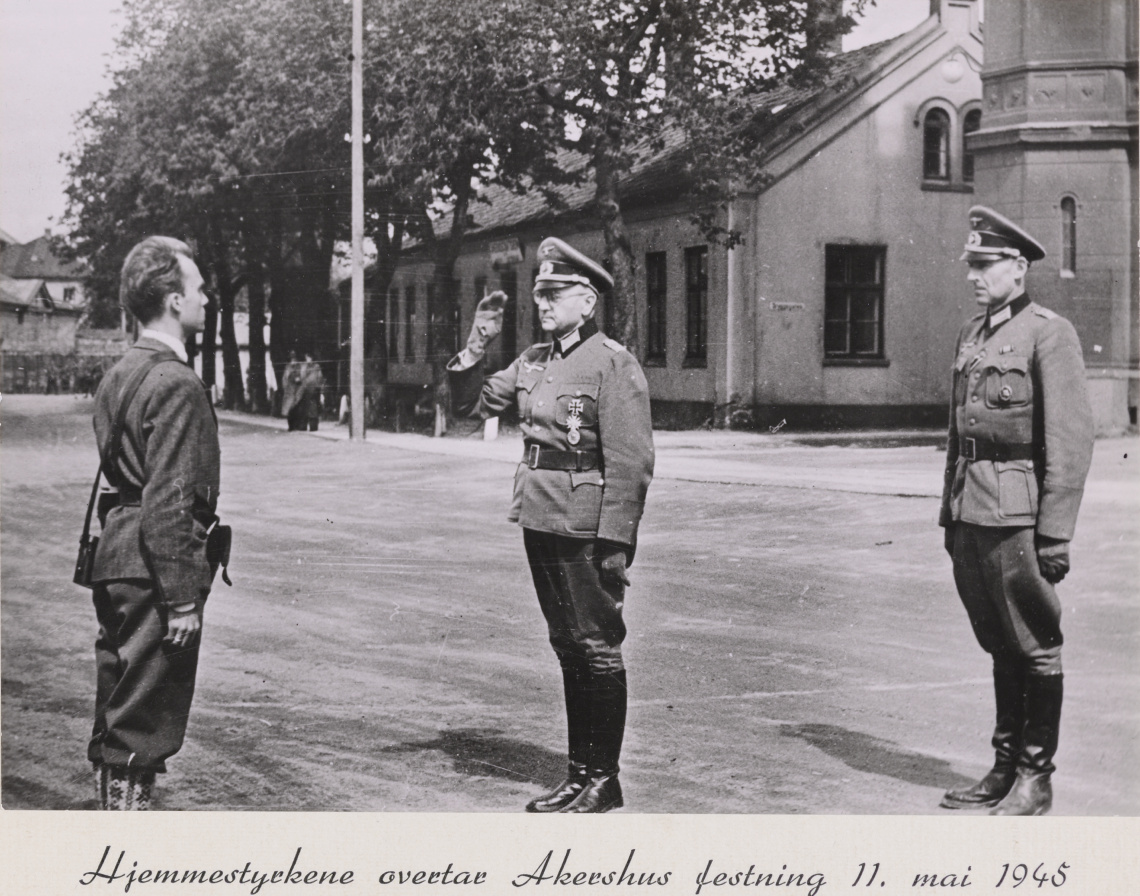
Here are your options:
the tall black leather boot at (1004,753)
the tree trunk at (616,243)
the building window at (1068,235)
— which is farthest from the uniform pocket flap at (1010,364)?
the tree trunk at (616,243)

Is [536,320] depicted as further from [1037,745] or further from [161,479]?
[161,479]

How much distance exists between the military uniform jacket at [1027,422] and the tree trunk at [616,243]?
9172 mm

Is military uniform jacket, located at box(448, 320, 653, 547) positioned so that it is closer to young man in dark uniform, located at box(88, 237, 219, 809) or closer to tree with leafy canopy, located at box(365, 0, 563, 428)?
young man in dark uniform, located at box(88, 237, 219, 809)

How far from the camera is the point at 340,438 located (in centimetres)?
1521

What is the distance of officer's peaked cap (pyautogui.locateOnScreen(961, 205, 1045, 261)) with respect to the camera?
4.67 m

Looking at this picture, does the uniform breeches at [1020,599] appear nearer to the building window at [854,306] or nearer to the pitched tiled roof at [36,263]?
the pitched tiled roof at [36,263]

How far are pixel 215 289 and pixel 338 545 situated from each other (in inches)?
86.2

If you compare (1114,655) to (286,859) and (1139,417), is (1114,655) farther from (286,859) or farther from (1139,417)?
(1139,417)

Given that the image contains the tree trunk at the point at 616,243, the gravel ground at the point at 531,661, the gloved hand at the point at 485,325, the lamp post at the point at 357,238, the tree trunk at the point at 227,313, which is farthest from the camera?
the tree trunk at the point at 616,243

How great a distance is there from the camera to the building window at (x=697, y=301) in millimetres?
19656

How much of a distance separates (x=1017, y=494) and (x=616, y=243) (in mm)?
11872

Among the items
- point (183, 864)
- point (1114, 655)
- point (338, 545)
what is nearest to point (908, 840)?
point (1114, 655)

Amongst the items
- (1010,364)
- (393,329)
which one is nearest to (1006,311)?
(1010,364)

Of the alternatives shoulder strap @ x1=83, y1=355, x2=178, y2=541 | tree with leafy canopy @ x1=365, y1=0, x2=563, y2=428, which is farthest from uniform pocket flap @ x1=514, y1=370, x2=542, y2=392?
tree with leafy canopy @ x1=365, y1=0, x2=563, y2=428
